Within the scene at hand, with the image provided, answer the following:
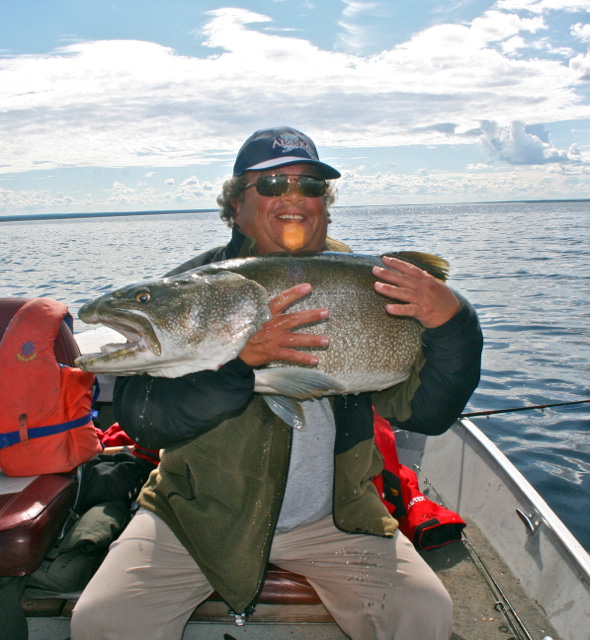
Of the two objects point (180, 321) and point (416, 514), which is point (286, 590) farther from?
point (180, 321)

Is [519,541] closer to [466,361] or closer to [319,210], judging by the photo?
[466,361]

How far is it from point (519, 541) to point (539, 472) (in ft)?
9.02

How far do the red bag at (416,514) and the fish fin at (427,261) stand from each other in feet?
4.36

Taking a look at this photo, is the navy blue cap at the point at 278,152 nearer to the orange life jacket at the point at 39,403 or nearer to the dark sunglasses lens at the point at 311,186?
the dark sunglasses lens at the point at 311,186

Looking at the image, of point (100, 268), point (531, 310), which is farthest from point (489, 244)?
point (100, 268)

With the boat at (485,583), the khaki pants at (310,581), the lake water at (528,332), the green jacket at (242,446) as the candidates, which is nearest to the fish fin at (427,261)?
the green jacket at (242,446)

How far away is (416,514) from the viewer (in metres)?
3.43

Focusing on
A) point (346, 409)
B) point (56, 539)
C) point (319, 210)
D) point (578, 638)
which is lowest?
point (578, 638)

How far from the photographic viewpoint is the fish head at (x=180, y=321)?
2295 mm

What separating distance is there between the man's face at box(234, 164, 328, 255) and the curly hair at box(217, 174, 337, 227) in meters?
0.08

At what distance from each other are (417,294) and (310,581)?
146 centimetres

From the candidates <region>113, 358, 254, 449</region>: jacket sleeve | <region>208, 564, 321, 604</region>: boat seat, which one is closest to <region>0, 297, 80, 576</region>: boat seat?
<region>113, 358, 254, 449</region>: jacket sleeve

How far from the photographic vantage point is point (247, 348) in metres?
2.31

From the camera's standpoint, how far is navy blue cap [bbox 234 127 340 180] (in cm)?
292
